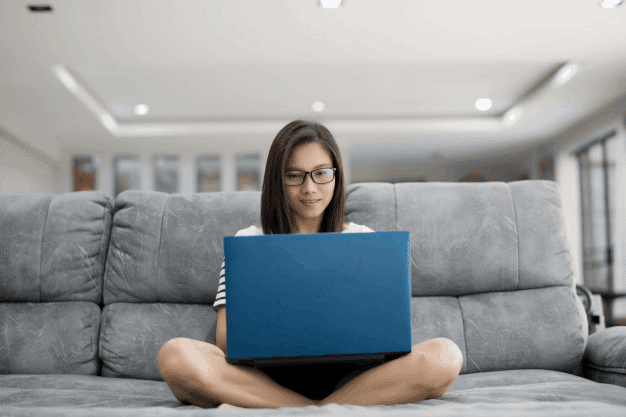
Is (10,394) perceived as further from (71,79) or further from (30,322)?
(71,79)

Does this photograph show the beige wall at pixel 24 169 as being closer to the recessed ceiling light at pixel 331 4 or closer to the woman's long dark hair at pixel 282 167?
the recessed ceiling light at pixel 331 4

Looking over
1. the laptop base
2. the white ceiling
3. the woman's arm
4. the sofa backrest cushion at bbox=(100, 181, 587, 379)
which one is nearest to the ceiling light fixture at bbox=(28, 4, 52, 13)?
the white ceiling

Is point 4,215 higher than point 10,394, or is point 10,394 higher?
point 4,215

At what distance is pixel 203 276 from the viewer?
5.10 feet

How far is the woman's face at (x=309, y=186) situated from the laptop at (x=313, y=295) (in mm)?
422

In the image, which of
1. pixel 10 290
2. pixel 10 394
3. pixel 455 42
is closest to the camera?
→ pixel 10 394

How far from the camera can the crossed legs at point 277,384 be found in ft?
3.18

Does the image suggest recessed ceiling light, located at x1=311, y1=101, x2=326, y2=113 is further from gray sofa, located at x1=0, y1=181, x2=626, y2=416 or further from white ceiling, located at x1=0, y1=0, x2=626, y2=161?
gray sofa, located at x1=0, y1=181, x2=626, y2=416

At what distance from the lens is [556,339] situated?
4.78 feet

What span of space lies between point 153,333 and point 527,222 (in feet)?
4.09

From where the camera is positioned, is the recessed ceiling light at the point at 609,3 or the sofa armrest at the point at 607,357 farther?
the recessed ceiling light at the point at 609,3

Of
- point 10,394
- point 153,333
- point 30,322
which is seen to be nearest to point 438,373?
point 153,333

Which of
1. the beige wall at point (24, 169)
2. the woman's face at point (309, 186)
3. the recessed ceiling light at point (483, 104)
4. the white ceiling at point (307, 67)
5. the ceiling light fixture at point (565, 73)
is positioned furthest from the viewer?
the recessed ceiling light at point (483, 104)

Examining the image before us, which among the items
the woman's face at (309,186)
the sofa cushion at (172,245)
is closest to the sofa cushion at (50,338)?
the sofa cushion at (172,245)
